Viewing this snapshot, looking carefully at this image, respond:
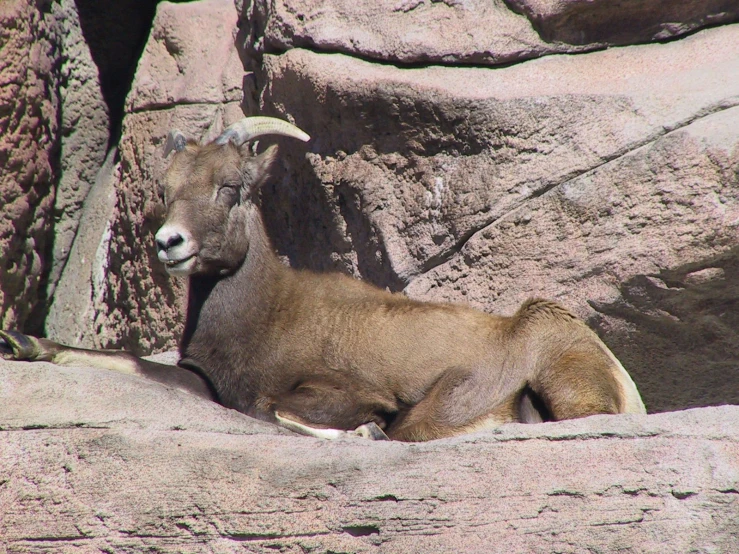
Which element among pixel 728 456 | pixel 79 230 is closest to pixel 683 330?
pixel 728 456

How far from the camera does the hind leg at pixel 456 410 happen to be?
5.70 meters

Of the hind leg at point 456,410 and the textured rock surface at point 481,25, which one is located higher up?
the textured rock surface at point 481,25

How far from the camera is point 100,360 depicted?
18.8ft

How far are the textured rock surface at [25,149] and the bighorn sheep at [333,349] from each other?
8.79 ft

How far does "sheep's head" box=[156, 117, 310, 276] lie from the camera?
6.11 m

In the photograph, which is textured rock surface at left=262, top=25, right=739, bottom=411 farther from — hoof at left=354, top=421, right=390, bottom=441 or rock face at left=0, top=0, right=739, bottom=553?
hoof at left=354, top=421, right=390, bottom=441

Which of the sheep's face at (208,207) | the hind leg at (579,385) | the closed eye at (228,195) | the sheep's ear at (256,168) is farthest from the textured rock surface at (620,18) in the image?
the hind leg at (579,385)

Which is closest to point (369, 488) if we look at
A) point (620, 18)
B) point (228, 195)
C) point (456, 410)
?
point (456, 410)

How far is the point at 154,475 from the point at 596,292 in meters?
3.36

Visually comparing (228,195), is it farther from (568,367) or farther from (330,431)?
(568,367)

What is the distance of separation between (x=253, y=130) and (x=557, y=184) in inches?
81.8

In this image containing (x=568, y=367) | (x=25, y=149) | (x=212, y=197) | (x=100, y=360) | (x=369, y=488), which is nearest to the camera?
(x=369, y=488)

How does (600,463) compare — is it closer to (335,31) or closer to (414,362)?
(414,362)

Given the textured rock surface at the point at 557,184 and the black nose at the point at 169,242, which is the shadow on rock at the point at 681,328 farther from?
the black nose at the point at 169,242
